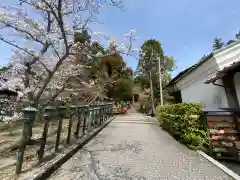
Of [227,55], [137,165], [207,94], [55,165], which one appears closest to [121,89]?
[207,94]

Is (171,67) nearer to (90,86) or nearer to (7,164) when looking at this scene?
(90,86)

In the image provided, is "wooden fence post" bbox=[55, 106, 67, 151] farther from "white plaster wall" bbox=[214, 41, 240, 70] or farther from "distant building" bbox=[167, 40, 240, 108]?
"white plaster wall" bbox=[214, 41, 240, 70]

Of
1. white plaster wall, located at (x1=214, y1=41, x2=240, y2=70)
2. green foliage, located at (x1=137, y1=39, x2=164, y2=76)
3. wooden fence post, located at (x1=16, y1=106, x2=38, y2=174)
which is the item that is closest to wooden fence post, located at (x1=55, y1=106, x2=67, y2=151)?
wooden fence post, located at (x1=16, y1=106, x2=38, y2=174)

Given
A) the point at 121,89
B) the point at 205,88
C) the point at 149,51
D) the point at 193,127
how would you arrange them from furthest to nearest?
the point at 149,51, the point at 121,89, the point at 205,88, the point at 193,127

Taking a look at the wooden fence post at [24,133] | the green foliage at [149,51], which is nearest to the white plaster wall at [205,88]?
the wooden fence post at [24,133]

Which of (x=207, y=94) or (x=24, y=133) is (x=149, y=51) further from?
(x=24, y=133)

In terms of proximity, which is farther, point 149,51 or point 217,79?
point 149,51

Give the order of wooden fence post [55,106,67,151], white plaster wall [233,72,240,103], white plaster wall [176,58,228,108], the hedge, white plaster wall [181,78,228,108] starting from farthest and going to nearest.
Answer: white plaster wall [176,58,228,108]
white plaster wall [181,78,228,108]
white plaster wall [233,72,240,103]
the hedge
wooden fence post [55,106,67,151]

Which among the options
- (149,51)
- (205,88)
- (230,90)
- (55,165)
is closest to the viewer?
(55,165)

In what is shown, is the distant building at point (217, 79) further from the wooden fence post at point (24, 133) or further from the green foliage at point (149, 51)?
the green foliage at point (149, 51)

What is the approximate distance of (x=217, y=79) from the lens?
16.5 ft

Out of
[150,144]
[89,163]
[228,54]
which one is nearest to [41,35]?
[89,163]

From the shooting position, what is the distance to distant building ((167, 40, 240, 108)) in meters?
4.96

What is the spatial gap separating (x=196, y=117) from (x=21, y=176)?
442cm
